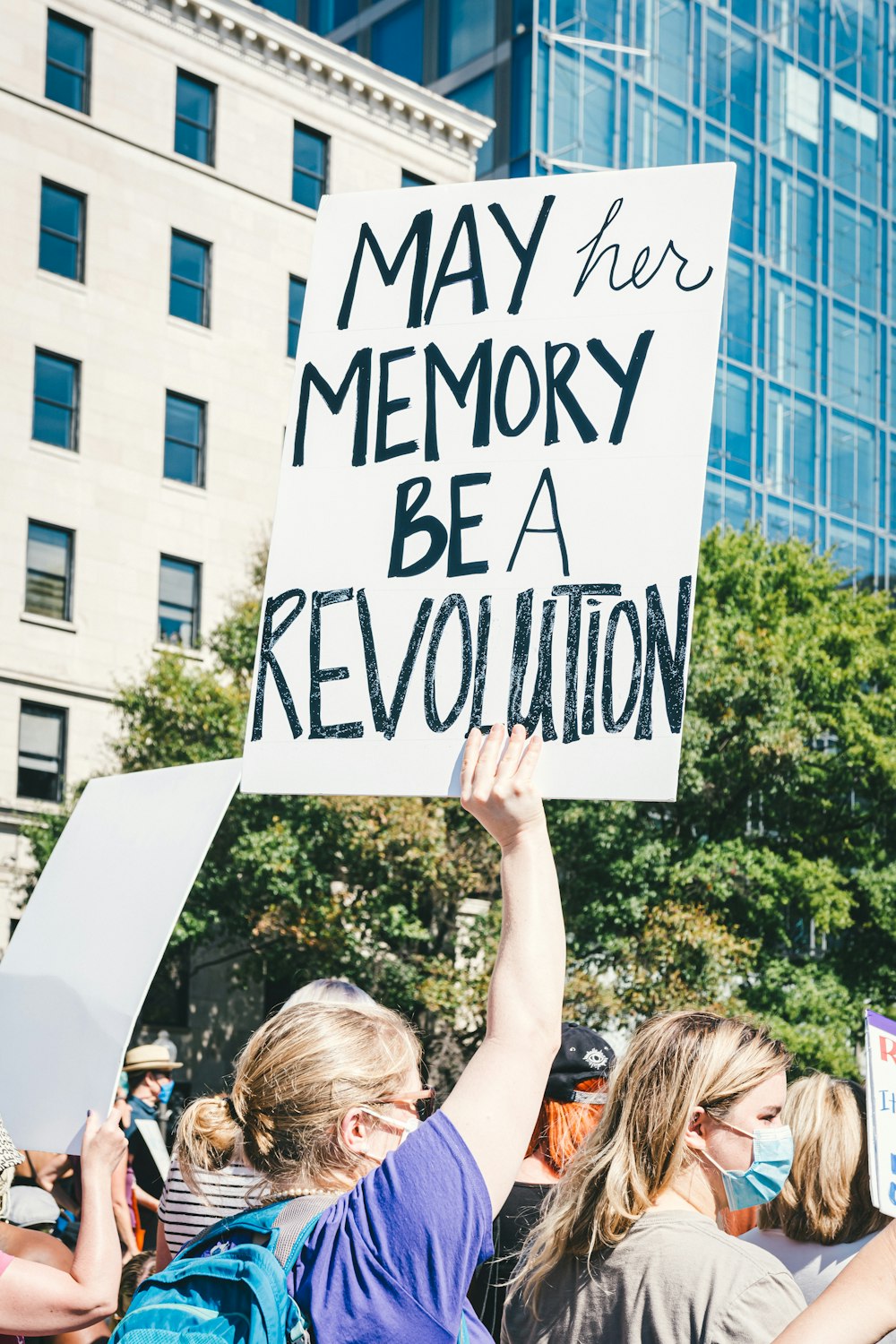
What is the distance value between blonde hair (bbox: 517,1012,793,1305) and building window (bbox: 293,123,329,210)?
32283 mm

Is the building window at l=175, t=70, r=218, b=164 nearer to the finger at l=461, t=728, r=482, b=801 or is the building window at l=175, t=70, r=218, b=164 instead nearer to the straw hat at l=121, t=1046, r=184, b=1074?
the straw hat at l=121, t=1046, r=184, b=1074

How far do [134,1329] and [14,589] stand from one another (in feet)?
88.9

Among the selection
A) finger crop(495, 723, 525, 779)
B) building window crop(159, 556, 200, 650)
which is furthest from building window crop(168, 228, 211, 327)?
finger crop(495, 723, 525, 779)

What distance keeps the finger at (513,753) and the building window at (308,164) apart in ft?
106

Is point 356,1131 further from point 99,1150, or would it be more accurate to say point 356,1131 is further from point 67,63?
point 67,63

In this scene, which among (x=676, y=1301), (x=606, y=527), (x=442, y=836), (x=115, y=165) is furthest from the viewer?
(x=115, y=165)

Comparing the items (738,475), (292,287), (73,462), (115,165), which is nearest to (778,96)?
(738,475)

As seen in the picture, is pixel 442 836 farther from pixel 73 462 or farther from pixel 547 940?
pixel 547 940

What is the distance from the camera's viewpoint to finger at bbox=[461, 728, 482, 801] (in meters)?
2.46

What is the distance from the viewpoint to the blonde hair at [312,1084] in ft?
7.39

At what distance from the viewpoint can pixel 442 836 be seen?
2108cm

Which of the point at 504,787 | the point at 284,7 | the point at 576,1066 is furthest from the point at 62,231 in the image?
the point at 504,787

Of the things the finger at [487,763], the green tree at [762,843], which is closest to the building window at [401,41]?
the green tree at [762,843]

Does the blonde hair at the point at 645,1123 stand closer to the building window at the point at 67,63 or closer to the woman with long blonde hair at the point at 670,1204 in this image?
the woman with long blonde hair at the point at 670,1204
